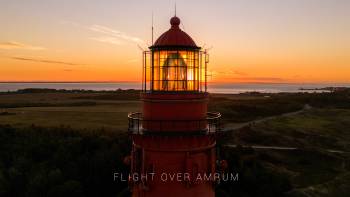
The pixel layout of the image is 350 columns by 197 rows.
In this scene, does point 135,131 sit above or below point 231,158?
above

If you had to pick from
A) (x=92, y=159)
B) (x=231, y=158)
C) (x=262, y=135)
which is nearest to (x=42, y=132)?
(x=92, y=159)

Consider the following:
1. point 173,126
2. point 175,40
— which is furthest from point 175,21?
point 173,126

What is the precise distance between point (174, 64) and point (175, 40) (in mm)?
569

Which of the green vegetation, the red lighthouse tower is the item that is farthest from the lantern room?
the green vegetation

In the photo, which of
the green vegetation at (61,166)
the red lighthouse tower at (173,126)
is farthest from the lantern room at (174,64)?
the green vegetation at (61,166)

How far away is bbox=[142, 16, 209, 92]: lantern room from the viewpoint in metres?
8.46

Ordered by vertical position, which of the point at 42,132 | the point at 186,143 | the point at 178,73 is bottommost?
the point at 42,132

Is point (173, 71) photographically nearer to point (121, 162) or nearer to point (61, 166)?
point (121, 162)

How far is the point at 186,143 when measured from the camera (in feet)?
27.0

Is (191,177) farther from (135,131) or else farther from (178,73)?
(178,73)

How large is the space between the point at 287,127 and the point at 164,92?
41493mm

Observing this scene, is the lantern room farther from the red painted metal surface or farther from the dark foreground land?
the dark foreground land

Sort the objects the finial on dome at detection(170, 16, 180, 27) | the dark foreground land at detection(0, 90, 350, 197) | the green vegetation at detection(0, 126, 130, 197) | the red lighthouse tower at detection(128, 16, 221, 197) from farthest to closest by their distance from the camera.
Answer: the dark foreground land at detection(0, 90, 350, 197)
the green vegetation at detection(0, 126, 130, 197)
the finial on dome at detection(170, 16, 180, 27)
the red lighthouse tower at detection(128, 16, 221, 197)

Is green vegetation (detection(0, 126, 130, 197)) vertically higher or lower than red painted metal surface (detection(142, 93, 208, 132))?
lower
